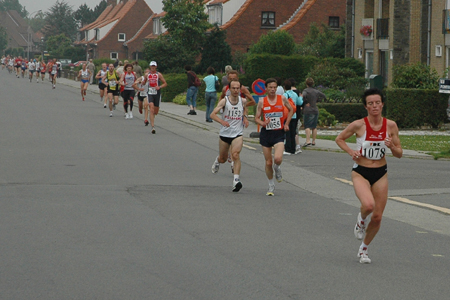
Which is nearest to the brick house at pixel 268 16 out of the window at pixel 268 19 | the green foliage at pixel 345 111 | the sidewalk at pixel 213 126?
the window at pixel 268 19

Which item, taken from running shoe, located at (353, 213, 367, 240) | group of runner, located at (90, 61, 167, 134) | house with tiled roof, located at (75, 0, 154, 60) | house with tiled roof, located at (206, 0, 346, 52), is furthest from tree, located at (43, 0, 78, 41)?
running shoe, located at (353, 213, 367, 240)

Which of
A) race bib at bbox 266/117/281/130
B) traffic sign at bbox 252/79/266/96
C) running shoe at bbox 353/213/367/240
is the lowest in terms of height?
running shoe at bbox 353/213/367/240

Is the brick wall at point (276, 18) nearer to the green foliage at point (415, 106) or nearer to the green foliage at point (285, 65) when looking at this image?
the green foliage at point (285, 65)

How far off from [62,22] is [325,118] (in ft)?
404

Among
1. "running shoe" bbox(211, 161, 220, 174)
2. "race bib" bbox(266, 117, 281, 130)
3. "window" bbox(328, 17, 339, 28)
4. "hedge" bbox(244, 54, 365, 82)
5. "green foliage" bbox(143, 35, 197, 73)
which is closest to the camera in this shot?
"race bib" bbox(266, 117, 281, 130)

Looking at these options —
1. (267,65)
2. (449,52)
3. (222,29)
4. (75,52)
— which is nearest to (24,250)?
(449,52)

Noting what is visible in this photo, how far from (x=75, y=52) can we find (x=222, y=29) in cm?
5782

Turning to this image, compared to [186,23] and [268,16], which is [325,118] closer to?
[186,23]

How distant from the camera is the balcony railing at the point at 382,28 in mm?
38625

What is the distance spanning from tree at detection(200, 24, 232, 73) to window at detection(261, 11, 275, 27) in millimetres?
6197

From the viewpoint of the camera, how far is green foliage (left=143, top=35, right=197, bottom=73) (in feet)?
167

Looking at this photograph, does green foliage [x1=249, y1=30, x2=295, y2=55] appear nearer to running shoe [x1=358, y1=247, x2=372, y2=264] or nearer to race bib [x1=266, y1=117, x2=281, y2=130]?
race bib [x1=266, y1=117, x2=281, y2=130]

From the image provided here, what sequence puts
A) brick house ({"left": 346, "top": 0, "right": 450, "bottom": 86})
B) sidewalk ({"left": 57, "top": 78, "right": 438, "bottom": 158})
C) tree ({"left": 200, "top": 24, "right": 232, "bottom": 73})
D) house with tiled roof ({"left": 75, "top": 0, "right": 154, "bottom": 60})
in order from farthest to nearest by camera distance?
house with tiled roof ({"left": 75, "top": 0, "right": 154, "bottom": 60}) < tree ({"left": 200, "top": 24, "right": 232, "bottom": 73}) < brick house ({"left": 346, "top": 0, "right": 450, "bottom": 86}) < sidewalk ({"left": 57, "top": 78, "right": 438, "bottom": 158})

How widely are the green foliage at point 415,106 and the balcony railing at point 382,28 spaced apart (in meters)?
13.5
